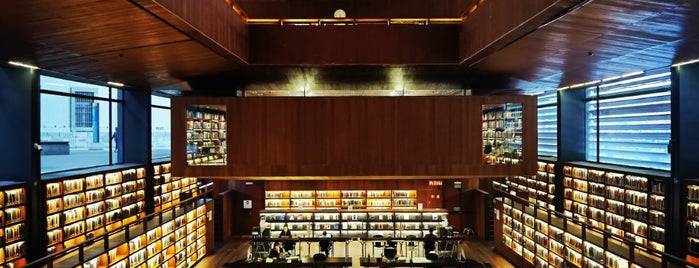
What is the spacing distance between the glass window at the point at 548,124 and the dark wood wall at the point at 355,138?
17.3 feet

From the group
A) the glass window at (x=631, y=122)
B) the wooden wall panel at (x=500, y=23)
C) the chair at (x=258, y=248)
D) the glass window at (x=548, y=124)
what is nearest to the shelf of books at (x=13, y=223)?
the chair at (x=258, y=248)

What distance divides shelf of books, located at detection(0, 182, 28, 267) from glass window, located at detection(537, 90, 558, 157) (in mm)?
13048

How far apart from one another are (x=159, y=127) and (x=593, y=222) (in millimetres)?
12311

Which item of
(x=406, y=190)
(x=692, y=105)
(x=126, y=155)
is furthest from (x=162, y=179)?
(x=692, y=105)

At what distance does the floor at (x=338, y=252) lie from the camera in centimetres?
1225

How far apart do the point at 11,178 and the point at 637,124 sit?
12.9 meters

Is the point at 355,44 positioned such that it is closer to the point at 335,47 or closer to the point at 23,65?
the point at 335,47

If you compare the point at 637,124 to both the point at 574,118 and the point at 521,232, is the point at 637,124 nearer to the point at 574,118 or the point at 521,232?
the point at 574,118

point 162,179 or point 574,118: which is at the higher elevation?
point 574,118

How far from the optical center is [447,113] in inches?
363


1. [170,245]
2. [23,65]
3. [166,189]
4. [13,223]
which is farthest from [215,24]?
[166,189]

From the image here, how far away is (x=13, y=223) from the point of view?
25.3 ft

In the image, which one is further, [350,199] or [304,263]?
[350,199]

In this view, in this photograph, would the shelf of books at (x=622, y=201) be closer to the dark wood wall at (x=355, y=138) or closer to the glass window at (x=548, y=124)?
the glass window at (x=548, y=124)
